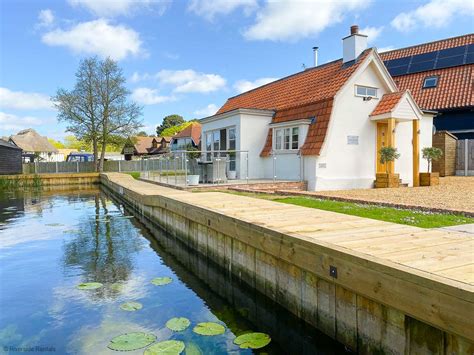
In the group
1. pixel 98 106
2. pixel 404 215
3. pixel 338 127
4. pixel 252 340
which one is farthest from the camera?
pixel 98 106

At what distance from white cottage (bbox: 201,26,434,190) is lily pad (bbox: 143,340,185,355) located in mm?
10600

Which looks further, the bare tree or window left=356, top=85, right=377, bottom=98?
the bare tree

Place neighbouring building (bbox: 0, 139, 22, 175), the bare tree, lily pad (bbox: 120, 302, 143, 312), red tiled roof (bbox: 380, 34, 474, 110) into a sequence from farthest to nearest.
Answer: the bare tree
neighbouring building (bbox: 0, 139, 22, 175)
red tiled roof (bbox: 380, 34, 474, 110)
lily pad (bbox: 120, 302, 143, 312)

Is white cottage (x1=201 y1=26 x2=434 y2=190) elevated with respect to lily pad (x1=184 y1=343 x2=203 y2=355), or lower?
elevated

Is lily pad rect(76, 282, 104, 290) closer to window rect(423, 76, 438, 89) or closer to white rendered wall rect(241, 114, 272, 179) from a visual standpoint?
white rendered wall rect(241, 114, 272, 179)

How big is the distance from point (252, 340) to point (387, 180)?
465 inches

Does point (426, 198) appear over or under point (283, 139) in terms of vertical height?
under

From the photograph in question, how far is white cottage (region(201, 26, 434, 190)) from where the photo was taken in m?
14.1

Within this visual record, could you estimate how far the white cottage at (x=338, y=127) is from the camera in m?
14.1

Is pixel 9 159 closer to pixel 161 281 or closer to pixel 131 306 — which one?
pixel 161 281

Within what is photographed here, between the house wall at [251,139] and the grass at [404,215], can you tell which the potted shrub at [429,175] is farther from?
the grass at [404,215]

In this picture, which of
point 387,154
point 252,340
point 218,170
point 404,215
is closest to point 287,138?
point 218,170

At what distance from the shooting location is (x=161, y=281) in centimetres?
634

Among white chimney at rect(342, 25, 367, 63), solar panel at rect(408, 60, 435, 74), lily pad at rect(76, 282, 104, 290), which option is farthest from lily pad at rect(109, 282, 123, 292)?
solar panel at rect(408, 60, 435, 74)
